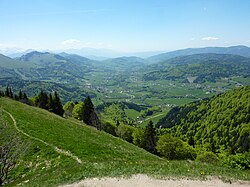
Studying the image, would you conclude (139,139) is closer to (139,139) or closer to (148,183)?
(139,139)

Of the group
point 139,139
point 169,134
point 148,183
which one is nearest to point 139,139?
point 139,139

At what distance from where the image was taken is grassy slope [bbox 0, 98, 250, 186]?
2206cm

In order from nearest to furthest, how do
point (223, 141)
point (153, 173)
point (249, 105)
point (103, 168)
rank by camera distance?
point (153, 173)
point (103, 168)
point (223, 141)
point (249, 105)

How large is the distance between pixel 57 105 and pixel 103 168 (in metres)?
61.1

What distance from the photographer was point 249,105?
200 m

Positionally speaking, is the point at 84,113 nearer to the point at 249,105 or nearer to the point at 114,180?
the point at 114,180

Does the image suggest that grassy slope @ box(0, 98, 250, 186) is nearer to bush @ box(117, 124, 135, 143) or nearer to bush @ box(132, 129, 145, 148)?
bush @ box(132, 129, 145, 148)

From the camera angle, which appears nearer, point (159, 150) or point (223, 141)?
point (159, 150)

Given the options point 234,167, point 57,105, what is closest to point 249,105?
point 57,105

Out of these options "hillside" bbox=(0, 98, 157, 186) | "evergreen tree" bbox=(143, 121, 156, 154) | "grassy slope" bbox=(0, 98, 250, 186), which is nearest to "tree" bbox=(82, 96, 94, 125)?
"evergreen tree" bbox=(143, 121, 156, 154)

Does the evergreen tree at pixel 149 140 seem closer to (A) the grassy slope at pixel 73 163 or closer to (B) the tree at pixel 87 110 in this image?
(B) the tree at pixel 87 110

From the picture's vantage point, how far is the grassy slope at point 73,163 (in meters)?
22.1

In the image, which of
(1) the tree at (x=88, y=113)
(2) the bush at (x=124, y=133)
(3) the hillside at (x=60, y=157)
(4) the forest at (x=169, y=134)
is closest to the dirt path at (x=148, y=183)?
(3) the hillside at (x=60, y=157)

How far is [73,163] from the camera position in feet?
91.8
